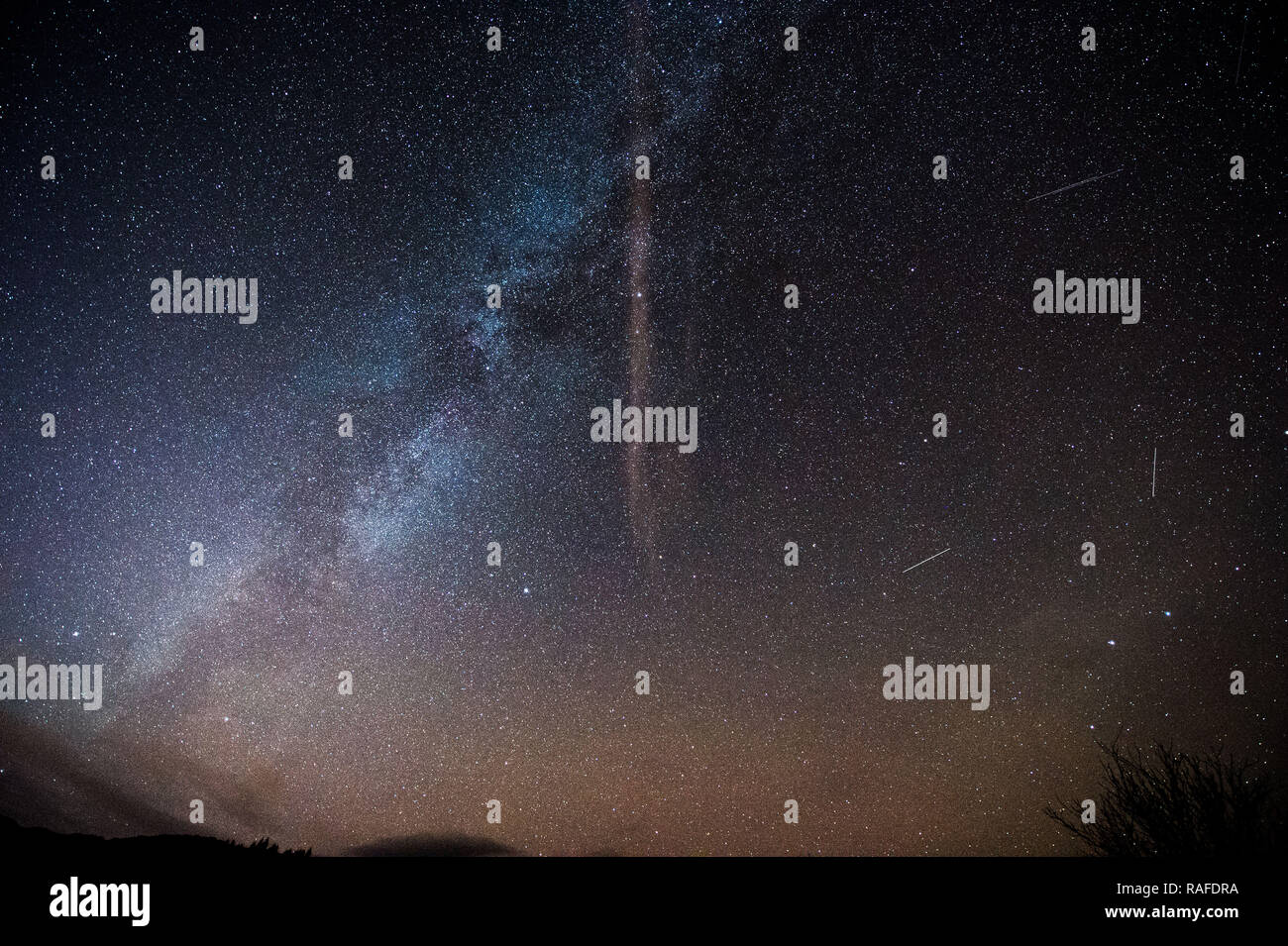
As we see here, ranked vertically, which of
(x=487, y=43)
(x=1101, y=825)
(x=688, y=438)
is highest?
(x=487, y=43)
